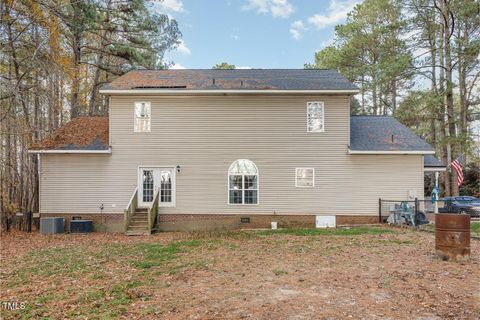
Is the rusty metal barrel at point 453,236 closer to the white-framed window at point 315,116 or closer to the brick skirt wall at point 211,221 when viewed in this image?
the brick skirt wall at point 211,221

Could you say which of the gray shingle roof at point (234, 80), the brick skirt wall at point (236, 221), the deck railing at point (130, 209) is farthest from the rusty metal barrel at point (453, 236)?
the deck railing at point (130, 209)

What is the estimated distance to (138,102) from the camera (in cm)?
1371

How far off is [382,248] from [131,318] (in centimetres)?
711

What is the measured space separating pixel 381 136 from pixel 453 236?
25.2ft

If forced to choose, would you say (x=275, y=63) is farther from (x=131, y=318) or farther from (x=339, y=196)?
(x=131, y=318)

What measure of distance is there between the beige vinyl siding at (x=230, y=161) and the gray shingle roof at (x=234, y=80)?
0.53 m

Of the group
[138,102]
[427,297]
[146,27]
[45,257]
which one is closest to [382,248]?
[427,297]

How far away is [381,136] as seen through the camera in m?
14.1

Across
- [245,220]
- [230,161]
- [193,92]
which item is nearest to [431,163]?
[245,220]

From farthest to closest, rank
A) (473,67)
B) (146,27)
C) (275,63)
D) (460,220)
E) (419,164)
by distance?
(275,63) < (473,67) < (146,27) < (419,164) < (460,220)

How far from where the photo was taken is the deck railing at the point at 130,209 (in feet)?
39.9

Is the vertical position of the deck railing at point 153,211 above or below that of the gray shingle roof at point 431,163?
below

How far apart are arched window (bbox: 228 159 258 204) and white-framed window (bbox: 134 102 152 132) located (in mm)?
4156

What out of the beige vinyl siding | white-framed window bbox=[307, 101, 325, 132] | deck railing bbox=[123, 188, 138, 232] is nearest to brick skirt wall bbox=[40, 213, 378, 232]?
the beige vinyl siding
